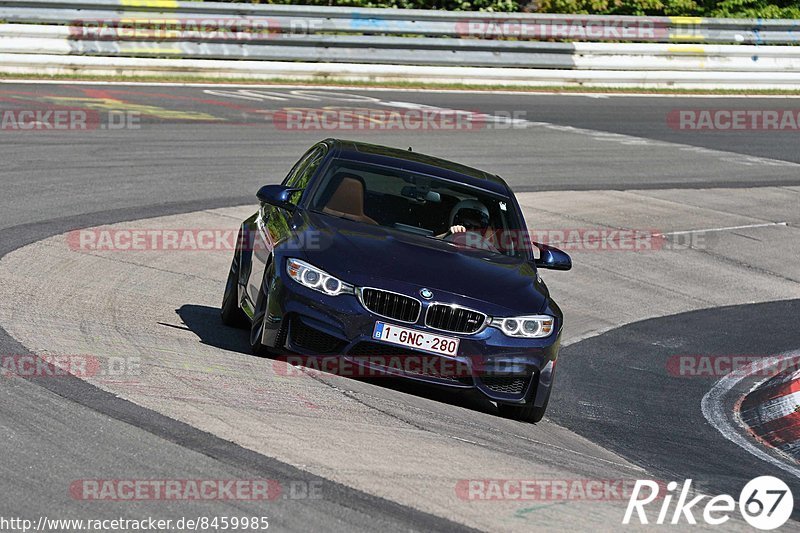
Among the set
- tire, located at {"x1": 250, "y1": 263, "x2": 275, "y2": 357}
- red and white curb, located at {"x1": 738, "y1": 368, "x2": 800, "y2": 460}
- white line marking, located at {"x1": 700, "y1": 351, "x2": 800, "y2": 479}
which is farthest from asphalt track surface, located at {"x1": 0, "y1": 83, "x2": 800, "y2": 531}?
tire, located at {"x1": 250, "y1": 263, "x2": 275, "y2": 357}

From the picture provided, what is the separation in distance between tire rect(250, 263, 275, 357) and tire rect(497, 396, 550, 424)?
62.0 inches

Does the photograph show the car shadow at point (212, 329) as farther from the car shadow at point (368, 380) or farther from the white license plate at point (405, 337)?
the white license plate at point (405, 337)

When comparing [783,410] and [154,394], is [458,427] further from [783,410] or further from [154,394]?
[783,410]

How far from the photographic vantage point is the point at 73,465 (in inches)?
224

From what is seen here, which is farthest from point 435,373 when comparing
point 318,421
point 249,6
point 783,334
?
point 249,6

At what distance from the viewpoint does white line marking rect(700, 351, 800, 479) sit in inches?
328

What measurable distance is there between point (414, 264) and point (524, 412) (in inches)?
47.4

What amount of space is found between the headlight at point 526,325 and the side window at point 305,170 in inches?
83.0

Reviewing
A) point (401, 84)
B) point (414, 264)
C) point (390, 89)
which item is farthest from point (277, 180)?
point (401, 84)

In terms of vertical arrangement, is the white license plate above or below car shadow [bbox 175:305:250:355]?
above

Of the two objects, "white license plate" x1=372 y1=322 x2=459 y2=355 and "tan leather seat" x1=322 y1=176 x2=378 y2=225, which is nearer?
"white license plate" x1=372 y1=322 x2=459 y2=355

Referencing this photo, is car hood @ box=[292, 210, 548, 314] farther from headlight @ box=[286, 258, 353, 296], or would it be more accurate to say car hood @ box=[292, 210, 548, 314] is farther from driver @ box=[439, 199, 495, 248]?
driver @ box=[439, 199, 495, 248]

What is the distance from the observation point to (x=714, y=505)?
21.3 ft

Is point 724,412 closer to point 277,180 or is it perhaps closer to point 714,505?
point 714,505
